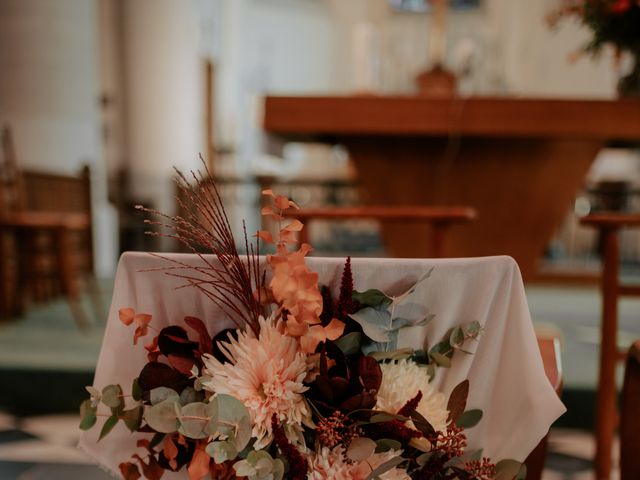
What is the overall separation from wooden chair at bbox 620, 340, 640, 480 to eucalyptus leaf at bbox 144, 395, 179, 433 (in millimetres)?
954

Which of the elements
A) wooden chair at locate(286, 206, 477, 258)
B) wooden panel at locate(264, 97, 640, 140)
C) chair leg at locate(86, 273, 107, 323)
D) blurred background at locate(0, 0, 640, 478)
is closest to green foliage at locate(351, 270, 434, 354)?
wooden chair at locate(286, 206, 477, 258)

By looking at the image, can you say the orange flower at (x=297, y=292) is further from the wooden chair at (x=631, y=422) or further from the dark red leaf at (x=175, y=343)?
the wooden chair at (x=631, y=422)

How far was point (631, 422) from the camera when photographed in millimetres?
1245

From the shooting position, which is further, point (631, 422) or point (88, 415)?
point (631, 422)

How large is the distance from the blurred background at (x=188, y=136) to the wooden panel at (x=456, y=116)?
0.09 metres

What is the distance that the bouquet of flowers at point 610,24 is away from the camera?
7.95 ft

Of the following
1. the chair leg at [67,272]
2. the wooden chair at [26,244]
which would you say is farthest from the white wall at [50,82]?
the chair leg at [67,272]

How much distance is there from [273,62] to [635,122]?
8718 millimetres

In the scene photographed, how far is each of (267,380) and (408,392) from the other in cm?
18

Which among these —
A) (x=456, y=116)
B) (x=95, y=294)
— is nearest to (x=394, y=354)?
(x=456, y=116)

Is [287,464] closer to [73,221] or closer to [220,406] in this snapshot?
[220,406]

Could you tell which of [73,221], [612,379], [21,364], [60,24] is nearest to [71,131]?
[60,24]

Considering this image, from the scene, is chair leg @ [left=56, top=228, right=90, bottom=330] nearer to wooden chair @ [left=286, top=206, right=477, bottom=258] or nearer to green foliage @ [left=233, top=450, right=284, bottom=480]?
wooden chair @ [left=286, top=206, right=477, bottom=258]

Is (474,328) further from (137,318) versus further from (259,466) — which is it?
(137,318)
